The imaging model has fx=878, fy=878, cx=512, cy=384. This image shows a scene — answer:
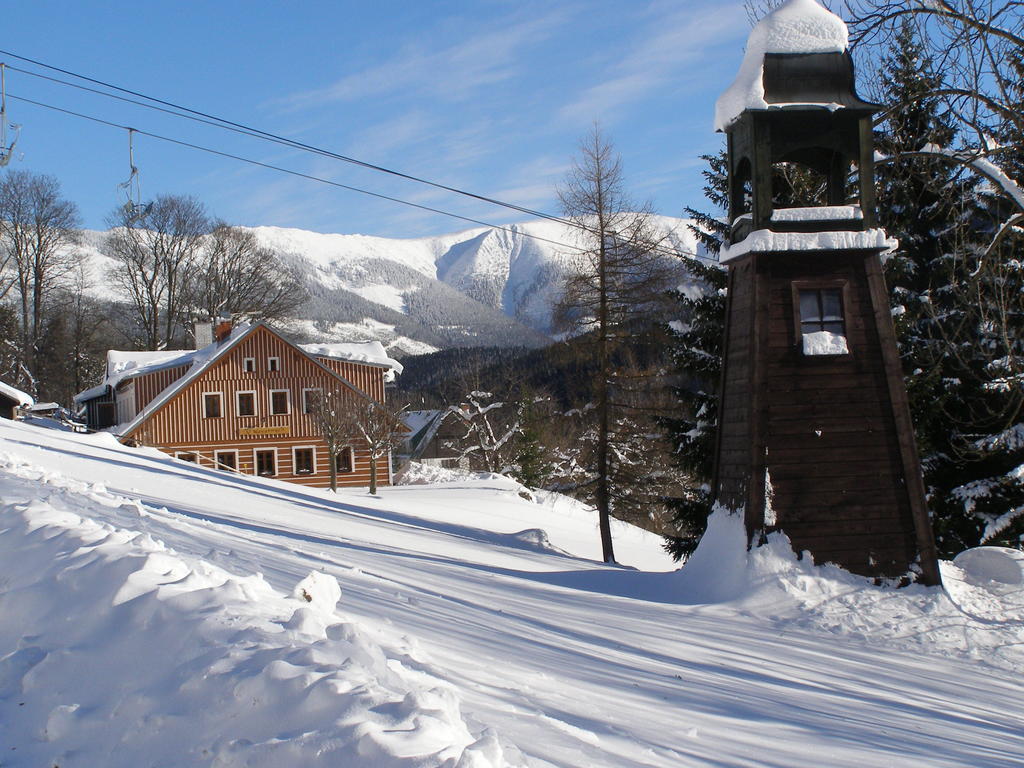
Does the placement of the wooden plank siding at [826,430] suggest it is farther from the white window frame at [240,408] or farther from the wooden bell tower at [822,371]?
the white window frame at [240,408]

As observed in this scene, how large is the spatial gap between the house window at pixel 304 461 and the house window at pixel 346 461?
1274mm

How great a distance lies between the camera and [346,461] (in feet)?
125

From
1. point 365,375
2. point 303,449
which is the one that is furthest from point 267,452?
point 365,375

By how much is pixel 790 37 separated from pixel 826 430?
5.63 meters

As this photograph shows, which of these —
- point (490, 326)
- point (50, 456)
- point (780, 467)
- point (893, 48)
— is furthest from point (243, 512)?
point (490, 326)

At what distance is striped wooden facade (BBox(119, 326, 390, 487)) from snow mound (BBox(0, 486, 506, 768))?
3155 centimetres

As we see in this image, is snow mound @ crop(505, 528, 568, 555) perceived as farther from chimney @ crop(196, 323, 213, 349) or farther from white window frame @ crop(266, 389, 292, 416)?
→ chimney @ crop(196, 323, 213, 349)

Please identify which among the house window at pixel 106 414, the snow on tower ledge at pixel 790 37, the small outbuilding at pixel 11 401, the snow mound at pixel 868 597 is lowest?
the snow mound at pixel 868 597

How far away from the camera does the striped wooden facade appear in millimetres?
36969

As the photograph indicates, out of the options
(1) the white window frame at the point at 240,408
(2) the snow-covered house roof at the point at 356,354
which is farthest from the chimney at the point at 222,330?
(1) the white window frame at the point at 240,408

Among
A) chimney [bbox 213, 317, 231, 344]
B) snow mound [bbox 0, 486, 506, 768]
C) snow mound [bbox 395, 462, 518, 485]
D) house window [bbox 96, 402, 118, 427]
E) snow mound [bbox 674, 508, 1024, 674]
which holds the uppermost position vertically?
chimney [bbox 213, 317, 231, 344]

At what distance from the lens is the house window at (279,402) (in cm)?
3834

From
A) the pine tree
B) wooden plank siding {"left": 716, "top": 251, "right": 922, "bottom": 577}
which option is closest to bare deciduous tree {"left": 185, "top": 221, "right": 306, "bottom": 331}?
the pine tree

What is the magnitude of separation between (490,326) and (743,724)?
584 ft
